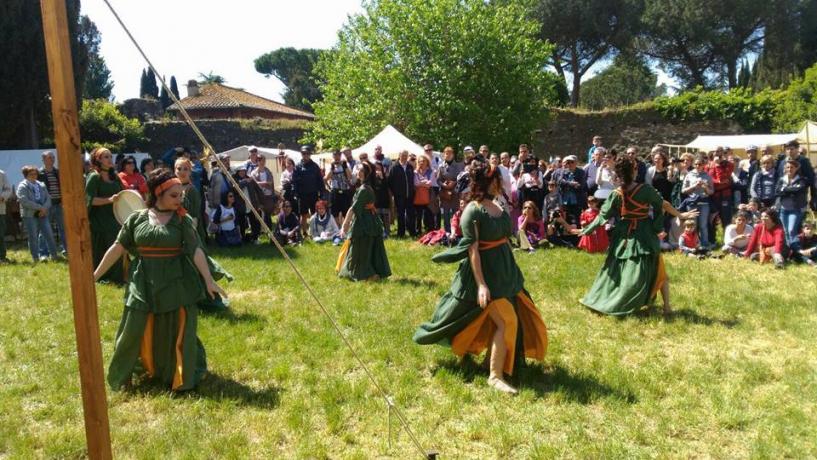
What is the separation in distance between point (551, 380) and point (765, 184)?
782cm

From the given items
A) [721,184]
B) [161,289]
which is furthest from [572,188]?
[161,289]

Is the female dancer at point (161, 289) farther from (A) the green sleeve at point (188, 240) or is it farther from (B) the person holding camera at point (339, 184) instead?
(B) the person holding camera at point (339, 184)

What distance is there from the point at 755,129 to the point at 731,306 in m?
24.0

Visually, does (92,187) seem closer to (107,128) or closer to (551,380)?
(551,380)

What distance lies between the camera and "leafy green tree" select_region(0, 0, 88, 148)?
77.1 ft

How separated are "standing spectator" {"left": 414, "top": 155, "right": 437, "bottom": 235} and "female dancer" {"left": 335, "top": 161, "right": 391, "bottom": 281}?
4256mm

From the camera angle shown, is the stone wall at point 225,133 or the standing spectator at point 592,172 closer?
the standing spectator at point 592,172

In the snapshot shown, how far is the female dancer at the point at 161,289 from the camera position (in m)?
5.01

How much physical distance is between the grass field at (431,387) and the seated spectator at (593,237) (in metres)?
2.96

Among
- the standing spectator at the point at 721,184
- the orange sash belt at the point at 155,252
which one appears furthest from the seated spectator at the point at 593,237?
the orange sash belt at the point at 155,252

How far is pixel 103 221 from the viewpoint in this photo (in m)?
8.83

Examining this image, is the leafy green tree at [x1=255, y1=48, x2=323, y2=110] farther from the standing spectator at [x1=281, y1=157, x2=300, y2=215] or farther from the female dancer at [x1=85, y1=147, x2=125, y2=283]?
the female dancer at [x1=85, y1=147, x2=125, y2=283]

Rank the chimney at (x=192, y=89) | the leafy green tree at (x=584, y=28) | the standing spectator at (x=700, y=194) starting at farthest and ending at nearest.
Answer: the chimney at (x=192, y=89) → the leafy green tree at (x=584, y=28) → the standing spectator at (x=700, y=194)

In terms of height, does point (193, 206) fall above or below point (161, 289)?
above
